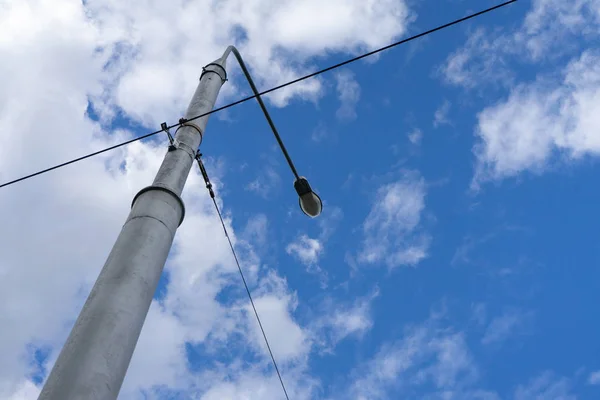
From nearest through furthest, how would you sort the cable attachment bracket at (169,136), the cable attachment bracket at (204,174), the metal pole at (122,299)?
1. the metal pole at (122,299)
2. the cable attachment bracket at (169,136)
3. the cable attachment bracket at (204,174)

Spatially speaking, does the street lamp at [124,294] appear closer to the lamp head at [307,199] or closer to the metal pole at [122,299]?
the metal pole at [122,299]

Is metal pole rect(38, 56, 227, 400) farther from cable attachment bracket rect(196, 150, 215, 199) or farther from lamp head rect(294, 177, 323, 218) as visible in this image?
lamp head rect(294, 177, 323, 218)

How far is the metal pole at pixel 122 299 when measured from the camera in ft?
11.5

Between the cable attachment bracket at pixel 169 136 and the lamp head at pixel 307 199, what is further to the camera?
the lamp head at pixel 307 199

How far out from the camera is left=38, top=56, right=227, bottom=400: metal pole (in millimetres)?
3518

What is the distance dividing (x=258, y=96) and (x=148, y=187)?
2.78 meters

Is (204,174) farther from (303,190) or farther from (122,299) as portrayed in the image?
(122,299)

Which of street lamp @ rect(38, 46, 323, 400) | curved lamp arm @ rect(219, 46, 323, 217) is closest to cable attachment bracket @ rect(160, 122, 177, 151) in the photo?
street lamp @ rect(38, 46, 323, 400)

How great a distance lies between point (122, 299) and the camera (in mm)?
3990

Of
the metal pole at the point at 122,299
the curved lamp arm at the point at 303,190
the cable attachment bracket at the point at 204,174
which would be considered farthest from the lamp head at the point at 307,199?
the metal pole at the point at 122,299

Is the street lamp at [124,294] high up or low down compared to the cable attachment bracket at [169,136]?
down

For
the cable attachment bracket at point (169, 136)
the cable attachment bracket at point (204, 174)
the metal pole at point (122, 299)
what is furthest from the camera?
the cable attachment bracket at point (204, 174)

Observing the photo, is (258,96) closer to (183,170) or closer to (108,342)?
(183,170)

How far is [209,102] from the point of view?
261 inches
